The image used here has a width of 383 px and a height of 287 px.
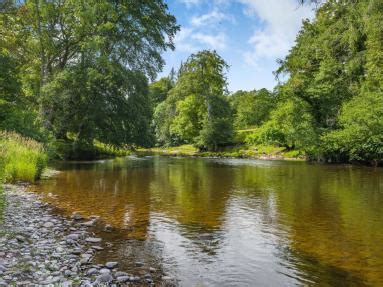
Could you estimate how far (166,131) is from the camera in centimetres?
6306

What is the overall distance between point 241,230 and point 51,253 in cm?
422

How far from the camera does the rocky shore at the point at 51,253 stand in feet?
16.7

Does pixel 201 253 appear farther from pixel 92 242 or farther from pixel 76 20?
pixel 76 20

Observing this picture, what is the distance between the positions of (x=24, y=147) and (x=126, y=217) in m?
8.21

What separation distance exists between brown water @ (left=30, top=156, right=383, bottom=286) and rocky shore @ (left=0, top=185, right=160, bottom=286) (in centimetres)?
44

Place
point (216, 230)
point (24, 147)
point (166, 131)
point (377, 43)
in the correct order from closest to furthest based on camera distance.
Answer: point (216, 230), point (24, 147), point (377, 43), point (166, 131)

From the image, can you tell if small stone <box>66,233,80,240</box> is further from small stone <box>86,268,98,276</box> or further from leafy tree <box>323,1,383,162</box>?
leafy tree <box>323,1,383,162</box>

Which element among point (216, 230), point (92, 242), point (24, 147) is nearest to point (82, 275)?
point (92, 242)

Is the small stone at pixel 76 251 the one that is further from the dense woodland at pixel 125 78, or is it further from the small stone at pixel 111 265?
the dense woodland at pixel 125 78

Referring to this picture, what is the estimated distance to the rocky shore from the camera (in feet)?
16.7

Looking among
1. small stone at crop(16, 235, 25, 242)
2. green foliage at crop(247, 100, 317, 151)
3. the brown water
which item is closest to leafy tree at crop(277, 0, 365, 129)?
green foliage at crop(247, 100, 317, 151)

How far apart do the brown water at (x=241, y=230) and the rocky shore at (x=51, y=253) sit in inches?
17.2

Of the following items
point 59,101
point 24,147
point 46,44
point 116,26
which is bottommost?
point 24,147

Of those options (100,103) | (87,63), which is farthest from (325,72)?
(87,63)
